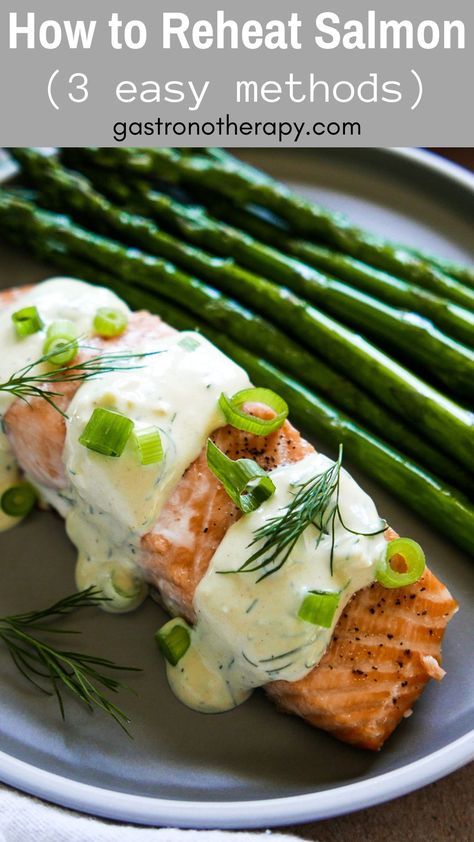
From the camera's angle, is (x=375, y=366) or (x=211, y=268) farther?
(x=211, y=268)

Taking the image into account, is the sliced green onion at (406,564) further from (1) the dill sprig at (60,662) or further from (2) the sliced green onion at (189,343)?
(2) the sliced green onion at (189,343)

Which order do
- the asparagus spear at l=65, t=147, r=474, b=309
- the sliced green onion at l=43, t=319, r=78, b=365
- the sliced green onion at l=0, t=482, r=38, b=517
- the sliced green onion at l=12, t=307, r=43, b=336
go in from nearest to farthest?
the sliced green onion at l=43, t=319, r=78, b=365 → the sliced green onion at l=12, t=307, r=43, b=336 → the sliced green onion at l=0, t=482, r=38, b=517 → the asparagus spear at l=65, t=147, r=474, b=309

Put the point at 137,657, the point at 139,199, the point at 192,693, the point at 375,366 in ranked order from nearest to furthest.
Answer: the point at 192,693 → the point at 137,657 → the point at 375,366 → the point at 139,199

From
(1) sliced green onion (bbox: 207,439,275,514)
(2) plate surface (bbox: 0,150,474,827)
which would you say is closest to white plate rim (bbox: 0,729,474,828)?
(2) plate surface (bbox: 0,150,474,827)

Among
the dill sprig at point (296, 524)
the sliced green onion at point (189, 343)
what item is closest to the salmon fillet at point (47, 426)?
the sliced green onion at point (189, 343)

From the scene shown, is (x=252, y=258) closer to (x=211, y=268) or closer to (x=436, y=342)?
(x=211, y=268)

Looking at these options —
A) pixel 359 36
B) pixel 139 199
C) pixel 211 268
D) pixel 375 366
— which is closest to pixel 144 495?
pixel 375 366

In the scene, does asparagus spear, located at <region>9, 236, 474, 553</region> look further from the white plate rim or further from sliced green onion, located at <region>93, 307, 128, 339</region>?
the white plate rim
